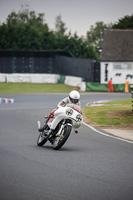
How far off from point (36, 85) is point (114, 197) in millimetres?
47191

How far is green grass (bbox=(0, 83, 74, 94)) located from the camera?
49.0m

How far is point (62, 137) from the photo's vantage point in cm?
1239

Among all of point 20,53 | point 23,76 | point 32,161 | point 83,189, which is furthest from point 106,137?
point 20,53

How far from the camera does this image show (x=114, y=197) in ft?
25.1

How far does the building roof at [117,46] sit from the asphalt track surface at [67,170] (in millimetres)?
48629

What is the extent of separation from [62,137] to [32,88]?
39459mm

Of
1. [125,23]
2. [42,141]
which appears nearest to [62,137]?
[42,141]

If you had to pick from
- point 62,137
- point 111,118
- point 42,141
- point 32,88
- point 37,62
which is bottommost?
point 32,88

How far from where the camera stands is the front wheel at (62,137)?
40.2 ft

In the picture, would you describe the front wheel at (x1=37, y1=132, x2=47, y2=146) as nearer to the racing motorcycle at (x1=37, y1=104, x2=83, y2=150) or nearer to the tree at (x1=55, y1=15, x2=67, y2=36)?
the racing motorcycle at (x1=37, y1=104, x2=83, y2=150)

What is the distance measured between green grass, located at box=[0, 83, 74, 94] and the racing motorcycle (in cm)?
3505

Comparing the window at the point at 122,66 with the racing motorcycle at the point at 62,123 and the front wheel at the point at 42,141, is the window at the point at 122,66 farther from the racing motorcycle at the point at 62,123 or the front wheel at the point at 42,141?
the racing motorcycle at the point at 62,123

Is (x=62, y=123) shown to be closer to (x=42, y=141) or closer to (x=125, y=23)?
(x=42, y=141)

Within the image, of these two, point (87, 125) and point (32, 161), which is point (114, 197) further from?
point (87, 125)
